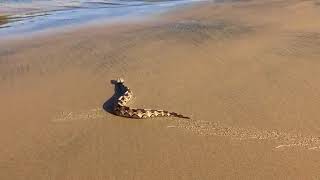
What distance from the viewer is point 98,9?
628 inches

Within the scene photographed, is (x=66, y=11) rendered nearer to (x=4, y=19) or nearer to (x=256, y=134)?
(x=4, y=19)

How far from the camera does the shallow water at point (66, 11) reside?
43.0 feet

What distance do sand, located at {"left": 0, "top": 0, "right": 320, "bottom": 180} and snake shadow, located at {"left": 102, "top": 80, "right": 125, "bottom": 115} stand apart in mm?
89

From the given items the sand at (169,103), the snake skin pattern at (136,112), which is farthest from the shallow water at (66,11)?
the snake skin pattern at (136,112)

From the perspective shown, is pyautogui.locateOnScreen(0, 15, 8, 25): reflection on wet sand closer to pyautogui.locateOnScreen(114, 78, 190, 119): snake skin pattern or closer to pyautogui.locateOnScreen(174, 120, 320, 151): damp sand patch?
pyautogui.locateOnScreen(114, 78, 190, 119): snake skin pattern

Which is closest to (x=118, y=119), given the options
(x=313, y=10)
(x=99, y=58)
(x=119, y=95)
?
(x=119, y=95)

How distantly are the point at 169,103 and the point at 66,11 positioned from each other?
31.8 ft

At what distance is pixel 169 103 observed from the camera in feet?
22.2

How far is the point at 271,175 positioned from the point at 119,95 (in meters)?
2.91

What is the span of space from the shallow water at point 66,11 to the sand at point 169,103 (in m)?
1.98

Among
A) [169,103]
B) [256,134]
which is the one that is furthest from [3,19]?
[256,134]

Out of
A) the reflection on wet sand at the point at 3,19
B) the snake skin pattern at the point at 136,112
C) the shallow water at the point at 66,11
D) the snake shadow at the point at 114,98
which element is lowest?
the reflection on wet sand at the point at 3,19

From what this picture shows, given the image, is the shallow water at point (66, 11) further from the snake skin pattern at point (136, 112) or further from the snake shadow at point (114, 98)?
the snake skin pattern at point (136, 112)

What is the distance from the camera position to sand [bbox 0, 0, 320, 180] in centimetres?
514
